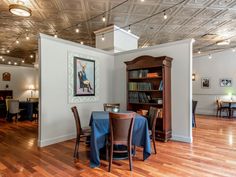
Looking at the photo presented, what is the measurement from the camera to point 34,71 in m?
10.6

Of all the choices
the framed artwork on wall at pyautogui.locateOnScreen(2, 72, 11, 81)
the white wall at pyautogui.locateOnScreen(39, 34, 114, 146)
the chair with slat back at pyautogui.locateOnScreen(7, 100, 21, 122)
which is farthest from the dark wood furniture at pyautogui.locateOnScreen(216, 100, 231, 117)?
the framed artwork on wall at pyautogui.locateOnScreen(2, 72, 11, 81)

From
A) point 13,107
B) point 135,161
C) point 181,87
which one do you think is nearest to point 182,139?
point 181,87

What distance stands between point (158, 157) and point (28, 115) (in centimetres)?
609

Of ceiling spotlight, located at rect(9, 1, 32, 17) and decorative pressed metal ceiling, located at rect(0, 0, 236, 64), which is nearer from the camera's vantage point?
ceiling spotlight, located at rect(9, 1, 32, 17)

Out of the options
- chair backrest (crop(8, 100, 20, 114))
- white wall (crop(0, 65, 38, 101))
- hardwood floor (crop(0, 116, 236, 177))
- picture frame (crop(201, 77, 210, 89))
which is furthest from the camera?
white wall (crop(0, 65, 38, 101))

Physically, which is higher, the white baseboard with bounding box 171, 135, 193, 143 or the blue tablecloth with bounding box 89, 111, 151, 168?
the blue tablecloth with bounding box 89, 111, 151, 168

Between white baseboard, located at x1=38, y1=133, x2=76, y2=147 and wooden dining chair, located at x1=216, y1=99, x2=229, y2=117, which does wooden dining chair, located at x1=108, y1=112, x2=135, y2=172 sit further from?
wooden dining chair, located at x1=216, y1=99, x2=229, y2=117

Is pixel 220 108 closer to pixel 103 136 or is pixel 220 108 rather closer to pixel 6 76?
pixel 103 136

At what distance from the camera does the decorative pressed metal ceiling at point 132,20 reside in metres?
4.37

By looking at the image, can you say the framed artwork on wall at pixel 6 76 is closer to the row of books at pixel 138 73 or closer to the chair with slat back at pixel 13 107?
the chair with slat back at pixel 13 107

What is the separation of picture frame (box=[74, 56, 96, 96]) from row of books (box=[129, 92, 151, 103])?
3.85 ft

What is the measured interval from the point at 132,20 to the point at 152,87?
2.35 meters

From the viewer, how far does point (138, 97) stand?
4840mm

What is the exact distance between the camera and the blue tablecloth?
2.83 m
